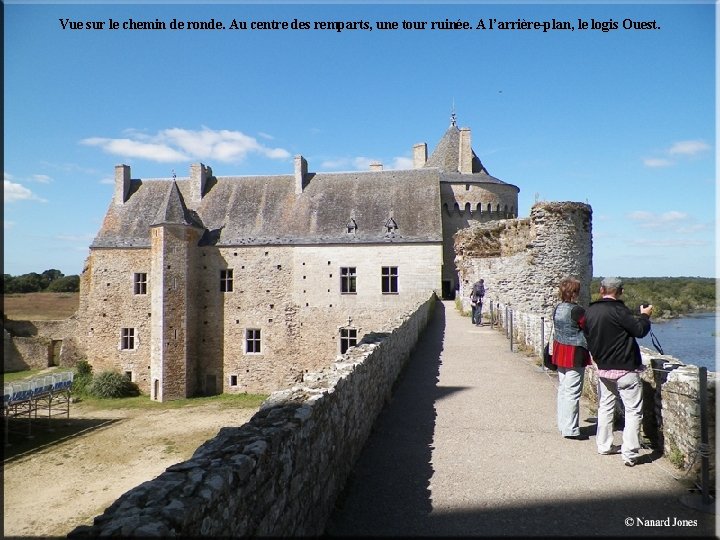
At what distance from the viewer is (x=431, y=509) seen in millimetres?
4195

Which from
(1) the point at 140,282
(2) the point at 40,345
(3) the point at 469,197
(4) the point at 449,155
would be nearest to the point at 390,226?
(3) the point at 469,197

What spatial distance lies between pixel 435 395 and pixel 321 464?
13.7 ft

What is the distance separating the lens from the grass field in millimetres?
34219

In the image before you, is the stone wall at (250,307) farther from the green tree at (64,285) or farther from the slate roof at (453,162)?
the green tree at (64,285)

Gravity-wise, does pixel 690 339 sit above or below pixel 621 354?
below

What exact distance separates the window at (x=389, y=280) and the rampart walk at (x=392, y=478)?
17.9 meters

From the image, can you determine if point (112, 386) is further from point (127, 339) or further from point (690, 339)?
point (690, 339)

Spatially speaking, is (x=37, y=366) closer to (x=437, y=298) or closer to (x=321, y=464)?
(x=437, y=298)

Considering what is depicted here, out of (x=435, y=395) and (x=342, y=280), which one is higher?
(x=342, y=280)

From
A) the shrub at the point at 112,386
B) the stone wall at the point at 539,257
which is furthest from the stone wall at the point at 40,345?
the stone wall at the point at 539,257

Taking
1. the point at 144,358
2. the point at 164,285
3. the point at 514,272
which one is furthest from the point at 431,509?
the point at 144,358

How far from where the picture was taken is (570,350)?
5477mm

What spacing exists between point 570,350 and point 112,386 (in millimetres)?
25069

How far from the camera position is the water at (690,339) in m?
20.4
